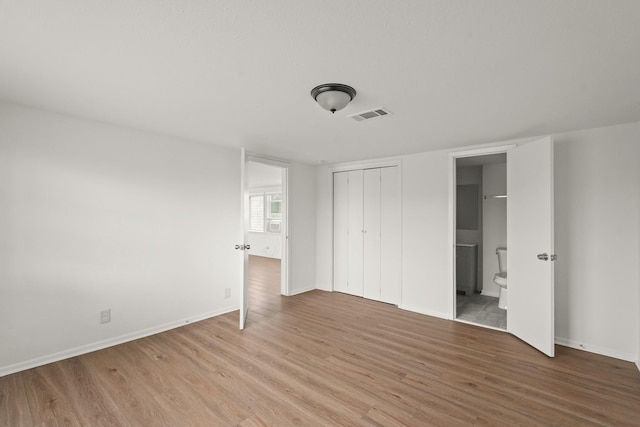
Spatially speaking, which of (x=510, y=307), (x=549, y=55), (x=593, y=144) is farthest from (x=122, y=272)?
(x=593, y=144)

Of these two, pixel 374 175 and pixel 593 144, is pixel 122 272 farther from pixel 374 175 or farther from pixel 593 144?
pixel 593 144

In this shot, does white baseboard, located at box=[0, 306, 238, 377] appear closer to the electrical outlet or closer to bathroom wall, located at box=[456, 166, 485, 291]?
the electrical outlet

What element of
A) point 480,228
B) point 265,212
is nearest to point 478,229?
point 480,228

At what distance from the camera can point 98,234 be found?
3.02m

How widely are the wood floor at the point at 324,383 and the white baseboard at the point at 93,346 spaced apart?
0.08 metres

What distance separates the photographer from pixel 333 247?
17.7 feet

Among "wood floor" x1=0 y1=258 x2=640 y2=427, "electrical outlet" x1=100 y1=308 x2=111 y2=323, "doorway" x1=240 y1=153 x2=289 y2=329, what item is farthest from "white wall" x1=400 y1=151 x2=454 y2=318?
"electrical outlet" x1=100 y1=308 x2=111 y2=323

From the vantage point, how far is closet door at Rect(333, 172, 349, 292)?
526 cm

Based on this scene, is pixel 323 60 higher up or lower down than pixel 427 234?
higher up

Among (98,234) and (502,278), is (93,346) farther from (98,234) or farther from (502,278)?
(502,278)

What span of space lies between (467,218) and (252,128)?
4340mm

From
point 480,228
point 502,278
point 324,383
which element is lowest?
point 324,383

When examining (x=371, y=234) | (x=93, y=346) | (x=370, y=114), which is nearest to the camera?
(x=370, y=114)

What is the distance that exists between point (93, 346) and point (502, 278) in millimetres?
5178
